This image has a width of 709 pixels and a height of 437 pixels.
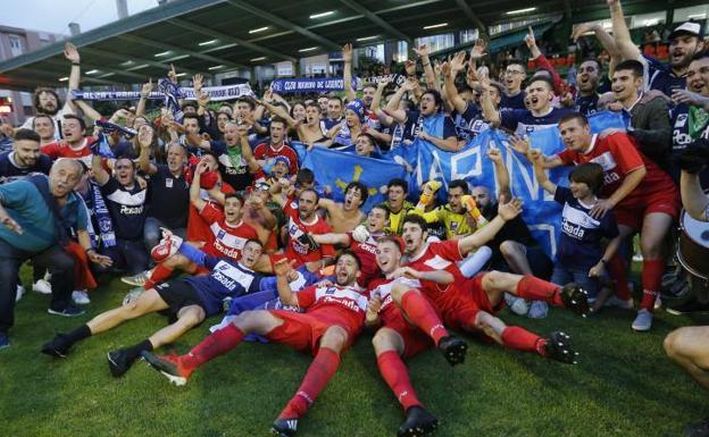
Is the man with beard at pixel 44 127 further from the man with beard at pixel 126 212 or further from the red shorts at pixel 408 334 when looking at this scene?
the red shorts at pixel 408 334

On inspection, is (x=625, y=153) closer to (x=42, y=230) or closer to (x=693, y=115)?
(x=693, y=115)

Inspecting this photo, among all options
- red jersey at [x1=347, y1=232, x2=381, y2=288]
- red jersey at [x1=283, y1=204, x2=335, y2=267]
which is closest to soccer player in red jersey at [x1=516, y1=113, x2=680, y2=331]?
red jersey at [x1=347, y1=232, x2=381, y2=288]

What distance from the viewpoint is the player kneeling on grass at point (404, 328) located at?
292 cm

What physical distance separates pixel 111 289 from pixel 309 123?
3.83 metres

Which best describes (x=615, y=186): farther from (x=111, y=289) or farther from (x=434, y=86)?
(x=111, y=289)

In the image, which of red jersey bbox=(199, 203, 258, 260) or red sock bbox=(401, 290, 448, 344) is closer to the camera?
red sock bbox=(401, 290, 448, 344)

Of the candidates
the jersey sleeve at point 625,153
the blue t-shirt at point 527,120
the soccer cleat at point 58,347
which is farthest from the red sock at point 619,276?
the soccer cleat at point 58,347

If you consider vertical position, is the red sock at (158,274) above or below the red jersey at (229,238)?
below

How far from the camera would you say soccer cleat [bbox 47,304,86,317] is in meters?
5.24

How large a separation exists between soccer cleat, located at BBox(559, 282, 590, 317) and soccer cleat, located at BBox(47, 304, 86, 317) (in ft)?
16.6

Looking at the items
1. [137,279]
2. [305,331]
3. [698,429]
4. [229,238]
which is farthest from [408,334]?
[137,279]

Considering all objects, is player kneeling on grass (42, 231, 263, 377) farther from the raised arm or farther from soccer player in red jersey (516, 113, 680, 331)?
the raised arm

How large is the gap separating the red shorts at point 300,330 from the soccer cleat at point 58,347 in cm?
192

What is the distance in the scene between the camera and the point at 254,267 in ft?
16.8
